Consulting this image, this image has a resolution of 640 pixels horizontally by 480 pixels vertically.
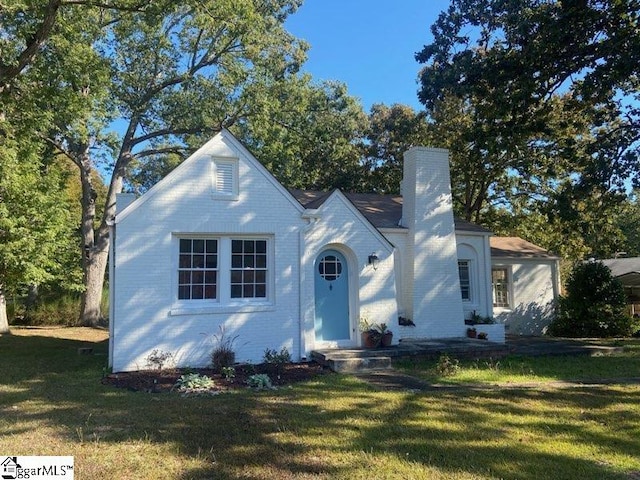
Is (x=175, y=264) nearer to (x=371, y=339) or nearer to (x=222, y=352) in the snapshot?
(x=222, y=352)

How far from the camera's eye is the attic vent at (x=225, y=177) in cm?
1166

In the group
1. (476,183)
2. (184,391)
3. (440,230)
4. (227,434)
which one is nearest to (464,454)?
(227,434)

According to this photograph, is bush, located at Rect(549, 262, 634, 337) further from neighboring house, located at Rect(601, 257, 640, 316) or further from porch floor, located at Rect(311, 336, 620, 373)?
neighboring house, located at Rect(601, 257, 640, 316)

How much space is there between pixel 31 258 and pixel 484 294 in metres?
14.9

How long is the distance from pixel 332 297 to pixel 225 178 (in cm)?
412

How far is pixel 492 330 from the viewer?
1498cm

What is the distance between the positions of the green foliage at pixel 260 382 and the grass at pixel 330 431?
1.42ft

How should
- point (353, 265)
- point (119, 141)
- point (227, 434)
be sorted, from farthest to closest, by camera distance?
point (119, 141) → point (353, 265) → point (227, 434)

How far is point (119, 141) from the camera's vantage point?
80.8 feet

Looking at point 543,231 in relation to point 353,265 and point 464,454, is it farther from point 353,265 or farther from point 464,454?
point 464,454

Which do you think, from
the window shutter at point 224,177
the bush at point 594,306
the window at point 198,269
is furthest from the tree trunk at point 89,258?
the bush at point 594,306

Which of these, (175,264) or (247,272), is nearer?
(175,264)

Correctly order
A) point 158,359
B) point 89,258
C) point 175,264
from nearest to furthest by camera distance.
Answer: point 158,359 → point 175,264 → point 89,258

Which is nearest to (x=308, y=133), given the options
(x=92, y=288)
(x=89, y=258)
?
(x=89, y=258)
